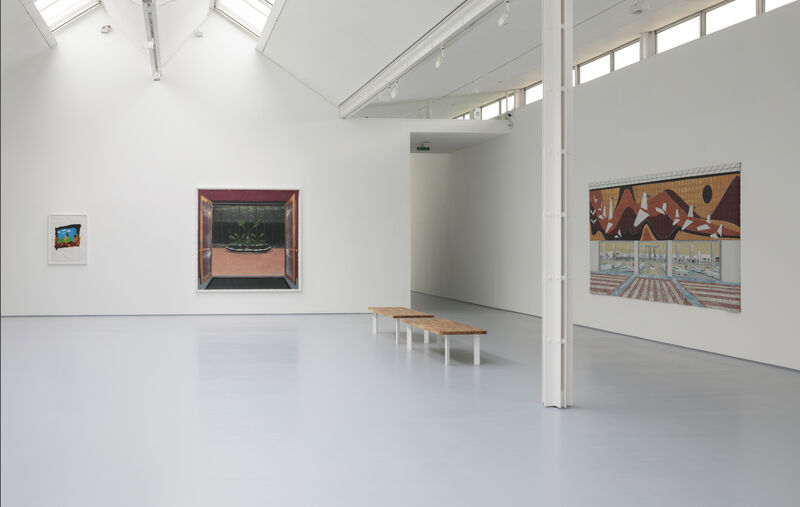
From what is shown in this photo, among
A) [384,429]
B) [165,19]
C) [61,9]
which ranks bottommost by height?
[384,429]

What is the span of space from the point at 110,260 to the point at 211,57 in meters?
4.51

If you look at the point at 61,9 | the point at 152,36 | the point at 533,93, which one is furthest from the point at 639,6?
the point at 61,9

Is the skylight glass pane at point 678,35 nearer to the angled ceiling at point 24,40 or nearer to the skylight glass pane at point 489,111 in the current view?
the skylight glass pane at point 489,111

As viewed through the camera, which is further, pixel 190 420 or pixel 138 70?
pixel 138 70

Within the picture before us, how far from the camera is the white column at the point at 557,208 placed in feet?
19.3

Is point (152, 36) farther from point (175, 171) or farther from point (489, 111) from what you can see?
point (489, 111)

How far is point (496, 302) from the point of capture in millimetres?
15516

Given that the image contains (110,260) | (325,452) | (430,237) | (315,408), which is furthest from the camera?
(430,237)

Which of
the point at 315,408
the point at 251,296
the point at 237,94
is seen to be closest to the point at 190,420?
the point at 315,408

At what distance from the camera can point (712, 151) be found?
29.1ft

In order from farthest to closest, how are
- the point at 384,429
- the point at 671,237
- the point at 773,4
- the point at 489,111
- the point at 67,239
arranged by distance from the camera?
the point at 489,111 → the point at 67,239 → the point at 671,237 → the point at 773,4 → the point at 384,429

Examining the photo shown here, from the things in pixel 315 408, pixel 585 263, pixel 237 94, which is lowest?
pixel 315 408

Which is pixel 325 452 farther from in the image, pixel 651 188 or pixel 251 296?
pixel 251 296

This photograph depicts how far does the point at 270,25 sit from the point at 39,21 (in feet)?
13.2
